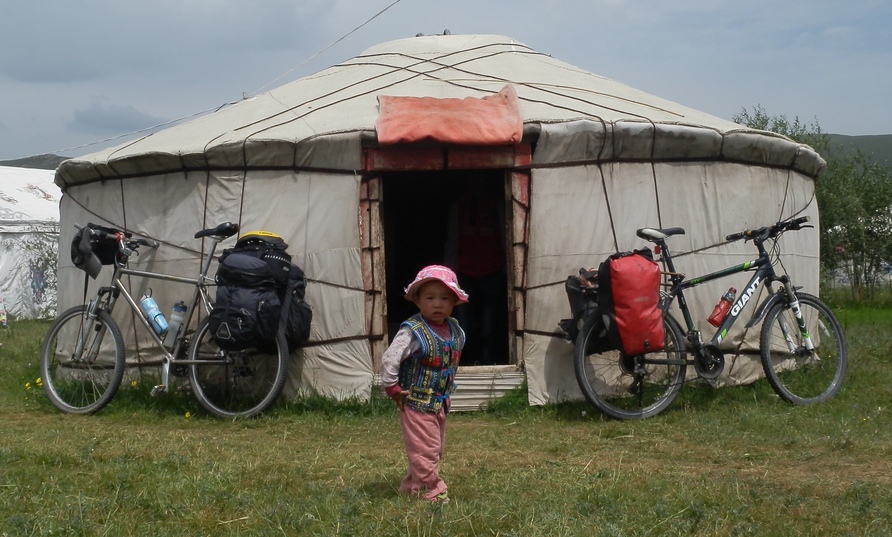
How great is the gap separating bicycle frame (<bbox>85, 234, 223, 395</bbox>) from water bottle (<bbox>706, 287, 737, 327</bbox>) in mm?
2672

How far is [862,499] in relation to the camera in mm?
3359

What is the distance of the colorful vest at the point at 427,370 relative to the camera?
339 cm

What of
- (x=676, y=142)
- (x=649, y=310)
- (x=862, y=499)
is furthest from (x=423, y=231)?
(x=862, y=499)

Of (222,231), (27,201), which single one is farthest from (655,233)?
(27,201)

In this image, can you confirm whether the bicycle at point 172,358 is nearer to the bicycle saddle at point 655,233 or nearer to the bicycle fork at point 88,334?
the bicycle fork at point 88,334

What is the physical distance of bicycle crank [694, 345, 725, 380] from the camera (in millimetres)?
5391

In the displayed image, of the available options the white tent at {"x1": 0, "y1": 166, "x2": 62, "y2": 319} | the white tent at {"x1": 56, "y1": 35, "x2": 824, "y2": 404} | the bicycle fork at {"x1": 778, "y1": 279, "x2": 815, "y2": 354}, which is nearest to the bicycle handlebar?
the bicycle fork at {"x1": 778, "y1": 279, "x2": 815, "y2": 354}

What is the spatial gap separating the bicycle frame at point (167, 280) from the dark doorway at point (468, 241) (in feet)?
3.70

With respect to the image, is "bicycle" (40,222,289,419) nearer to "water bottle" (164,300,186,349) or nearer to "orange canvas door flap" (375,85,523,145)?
"water bottle" (164,300,186,349)

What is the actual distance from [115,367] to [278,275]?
108 centimetres

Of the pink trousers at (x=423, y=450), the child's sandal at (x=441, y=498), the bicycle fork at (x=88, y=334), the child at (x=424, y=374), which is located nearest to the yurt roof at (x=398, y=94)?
the bicycle fork at (x=88, y=334)

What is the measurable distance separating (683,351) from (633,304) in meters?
0.52

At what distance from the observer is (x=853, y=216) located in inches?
657

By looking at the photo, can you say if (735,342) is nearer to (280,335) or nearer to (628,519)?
(280,335)
